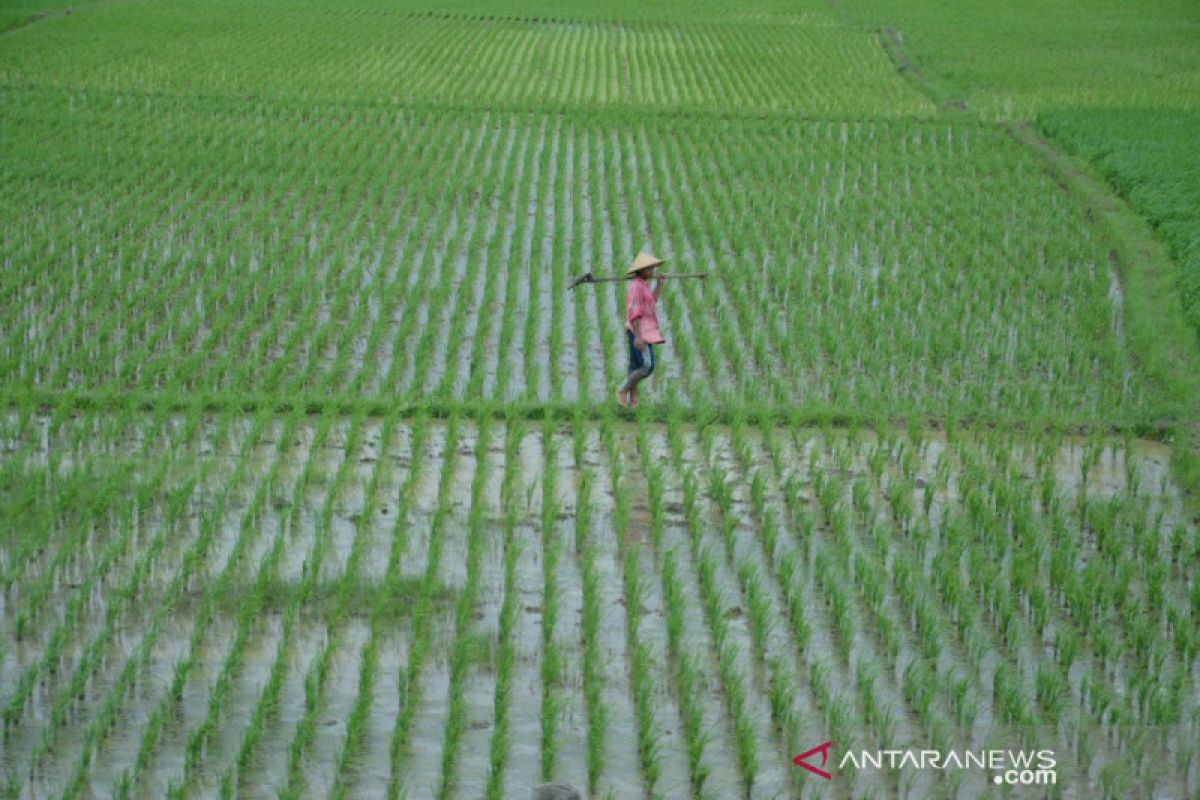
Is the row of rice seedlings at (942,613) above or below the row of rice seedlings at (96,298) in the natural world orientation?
below

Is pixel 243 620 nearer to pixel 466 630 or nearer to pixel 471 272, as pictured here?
pixel 466 630

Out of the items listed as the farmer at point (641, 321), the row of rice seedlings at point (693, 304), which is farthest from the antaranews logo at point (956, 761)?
the row of rice seedlings at point (693, 304)

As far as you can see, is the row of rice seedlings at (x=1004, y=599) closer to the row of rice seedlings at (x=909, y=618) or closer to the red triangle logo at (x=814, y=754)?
the row of rice seedlings at (x=909, y=618)

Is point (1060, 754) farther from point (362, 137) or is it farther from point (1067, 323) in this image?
point (362, 137)

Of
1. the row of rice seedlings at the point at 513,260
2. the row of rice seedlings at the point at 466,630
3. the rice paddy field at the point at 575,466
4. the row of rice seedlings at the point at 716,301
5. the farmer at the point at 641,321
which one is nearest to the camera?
the row of rice seedlings at the point at 466,630

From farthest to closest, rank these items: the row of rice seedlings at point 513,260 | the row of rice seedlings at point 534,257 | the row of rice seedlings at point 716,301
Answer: the row of rice seedlings at point 716,301, the row of rice seedlings at point 534,257, the row of rice seedlings at point 513,260

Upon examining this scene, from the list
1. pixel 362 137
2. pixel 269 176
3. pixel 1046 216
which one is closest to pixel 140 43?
pixel 362 137
